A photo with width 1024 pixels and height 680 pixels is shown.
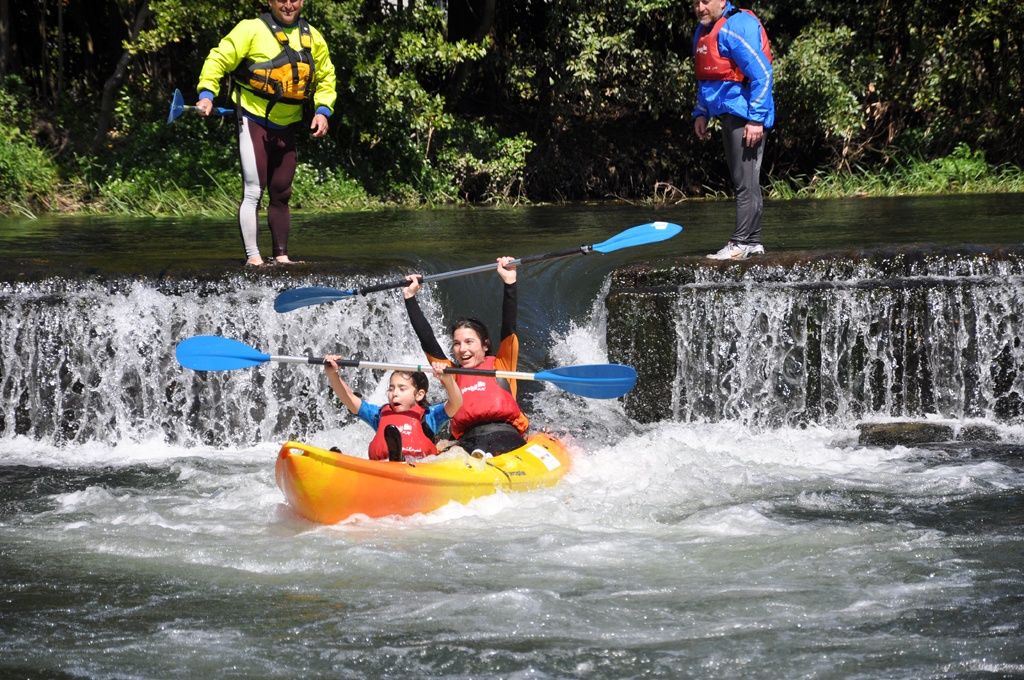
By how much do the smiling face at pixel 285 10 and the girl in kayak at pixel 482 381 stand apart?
6.27 ft

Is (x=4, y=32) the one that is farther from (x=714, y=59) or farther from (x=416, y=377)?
(x=416, y=377)

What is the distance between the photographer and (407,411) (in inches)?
180

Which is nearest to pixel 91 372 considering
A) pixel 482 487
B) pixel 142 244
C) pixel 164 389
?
pixel 164 389

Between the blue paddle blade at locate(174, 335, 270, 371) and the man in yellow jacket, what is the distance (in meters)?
1.10

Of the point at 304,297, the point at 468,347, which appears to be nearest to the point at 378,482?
the point at 468,347

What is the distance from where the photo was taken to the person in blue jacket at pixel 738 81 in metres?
5.33

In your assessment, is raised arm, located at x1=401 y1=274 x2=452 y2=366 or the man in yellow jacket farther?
the man in yellow jacket

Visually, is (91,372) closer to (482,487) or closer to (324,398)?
(324,398)

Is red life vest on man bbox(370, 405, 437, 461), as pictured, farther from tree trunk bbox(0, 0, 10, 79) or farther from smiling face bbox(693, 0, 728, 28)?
tree trunk bbox(0, 0, 10, 79)

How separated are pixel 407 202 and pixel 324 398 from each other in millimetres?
7888

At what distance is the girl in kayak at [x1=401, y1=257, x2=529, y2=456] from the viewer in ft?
15.0

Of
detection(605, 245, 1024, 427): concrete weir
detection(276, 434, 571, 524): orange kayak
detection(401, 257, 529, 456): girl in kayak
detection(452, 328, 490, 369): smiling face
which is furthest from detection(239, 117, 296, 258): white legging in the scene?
detection(276, 434, 571, 524): orange kayak

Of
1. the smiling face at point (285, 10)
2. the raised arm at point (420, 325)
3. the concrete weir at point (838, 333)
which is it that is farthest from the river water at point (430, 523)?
the smiling face at point (285, 10)

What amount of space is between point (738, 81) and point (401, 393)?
8.22 feet
